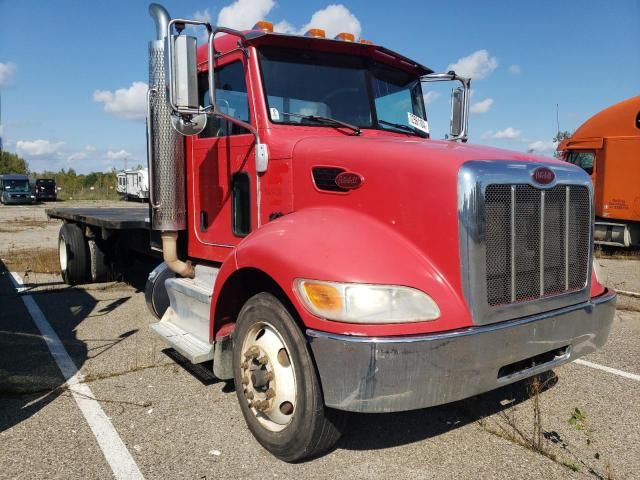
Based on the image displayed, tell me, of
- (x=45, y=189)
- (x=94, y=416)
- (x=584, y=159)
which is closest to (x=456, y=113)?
(x=94, y=416)

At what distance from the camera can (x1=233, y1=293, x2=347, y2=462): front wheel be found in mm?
2771

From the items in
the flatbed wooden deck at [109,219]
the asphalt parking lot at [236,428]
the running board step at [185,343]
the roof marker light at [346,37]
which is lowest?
the asphalt parking lot at [236,428]

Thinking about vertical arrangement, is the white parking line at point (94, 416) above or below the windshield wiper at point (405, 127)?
below

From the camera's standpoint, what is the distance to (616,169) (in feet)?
40.2

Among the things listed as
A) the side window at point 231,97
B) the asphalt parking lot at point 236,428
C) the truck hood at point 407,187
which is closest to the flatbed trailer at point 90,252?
the asphalt parking lot at point 236,428

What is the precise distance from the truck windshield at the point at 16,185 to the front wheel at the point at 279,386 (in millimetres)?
42994

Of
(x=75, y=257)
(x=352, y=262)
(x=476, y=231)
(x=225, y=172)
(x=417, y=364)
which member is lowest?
(x=75, y=257)

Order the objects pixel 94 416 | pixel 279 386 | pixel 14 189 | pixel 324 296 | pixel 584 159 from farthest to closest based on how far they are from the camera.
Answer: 1. pixel 14 189
2. pixel 584 159
3. pixel 94 416
4. pixel 279 386
5. pixel 324 296

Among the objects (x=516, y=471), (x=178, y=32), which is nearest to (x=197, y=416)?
(x=516, y=471)

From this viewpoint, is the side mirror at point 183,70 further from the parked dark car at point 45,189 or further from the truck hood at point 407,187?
the parked dark car at point 45,189

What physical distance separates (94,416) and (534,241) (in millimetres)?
3051

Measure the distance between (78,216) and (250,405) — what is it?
A: 6.05 meters

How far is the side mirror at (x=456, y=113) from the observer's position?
4.75 meters

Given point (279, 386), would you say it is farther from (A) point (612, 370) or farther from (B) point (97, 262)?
(B) point (97, 262)
